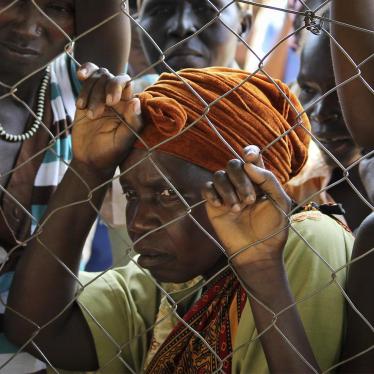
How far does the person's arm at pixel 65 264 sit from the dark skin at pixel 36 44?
0.48ft

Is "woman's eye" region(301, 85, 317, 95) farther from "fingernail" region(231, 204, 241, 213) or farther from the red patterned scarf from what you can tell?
"fingernail" region(231, 204, 241, 213)

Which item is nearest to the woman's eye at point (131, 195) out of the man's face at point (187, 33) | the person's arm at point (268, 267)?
the person's arm at point (268, 267)

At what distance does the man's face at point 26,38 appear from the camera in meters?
1.80

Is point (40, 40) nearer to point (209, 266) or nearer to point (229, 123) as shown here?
point (229, 123)

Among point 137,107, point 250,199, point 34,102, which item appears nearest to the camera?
point 250,199

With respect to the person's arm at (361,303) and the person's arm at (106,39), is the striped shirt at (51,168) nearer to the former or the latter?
the person's arm at (106,39)

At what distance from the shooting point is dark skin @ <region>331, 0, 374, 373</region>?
4.63 feet

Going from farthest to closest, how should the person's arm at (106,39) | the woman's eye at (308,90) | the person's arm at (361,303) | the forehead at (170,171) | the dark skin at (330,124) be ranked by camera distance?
the woman's eye at (308,90) < the dark skin at (330,124) < the person's arm at (106,39) < the forehead at (170,171) < the person's arm at (361,303)

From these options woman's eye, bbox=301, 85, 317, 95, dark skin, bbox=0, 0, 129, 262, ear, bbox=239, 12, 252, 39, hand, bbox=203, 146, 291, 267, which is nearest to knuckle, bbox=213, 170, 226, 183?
hand, bbox=203, 146, 291, 267

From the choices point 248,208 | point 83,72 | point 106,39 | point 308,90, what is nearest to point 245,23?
point 308,90

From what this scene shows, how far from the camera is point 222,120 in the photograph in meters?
1.63

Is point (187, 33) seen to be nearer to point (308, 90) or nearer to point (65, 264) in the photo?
point (308, 90)

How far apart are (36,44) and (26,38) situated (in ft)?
0.09

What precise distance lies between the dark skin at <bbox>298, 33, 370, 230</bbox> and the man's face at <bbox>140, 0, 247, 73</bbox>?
0.96 ft
